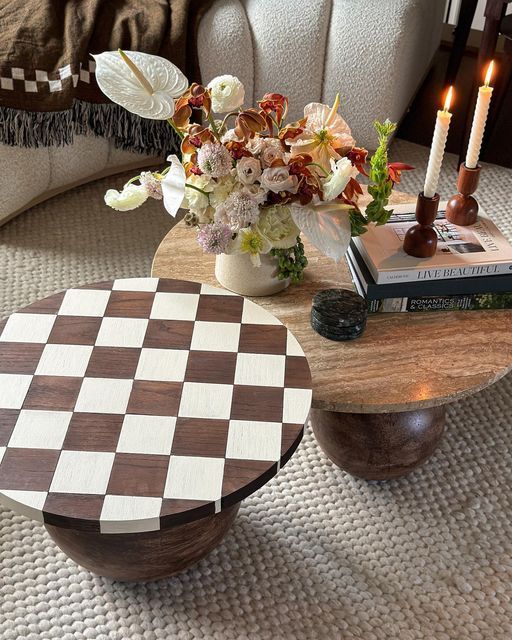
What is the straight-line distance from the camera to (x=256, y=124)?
1.16 metres

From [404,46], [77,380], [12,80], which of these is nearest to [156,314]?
[77,380]

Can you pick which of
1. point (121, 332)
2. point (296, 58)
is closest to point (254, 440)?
point (121, 332)

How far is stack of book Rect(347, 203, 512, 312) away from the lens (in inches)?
50.2

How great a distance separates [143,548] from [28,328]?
14.5 inches

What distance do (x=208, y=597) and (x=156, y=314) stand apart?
449 millimetres

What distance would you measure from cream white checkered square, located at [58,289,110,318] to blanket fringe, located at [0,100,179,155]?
764 millimetres

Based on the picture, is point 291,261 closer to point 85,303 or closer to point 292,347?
point 292,347

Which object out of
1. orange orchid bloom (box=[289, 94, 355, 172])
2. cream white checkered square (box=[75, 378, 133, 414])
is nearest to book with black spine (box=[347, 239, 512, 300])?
orange orchid bloom (box=[289, 94, 355, 172])

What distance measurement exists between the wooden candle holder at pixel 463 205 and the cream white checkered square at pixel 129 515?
0.74 metres

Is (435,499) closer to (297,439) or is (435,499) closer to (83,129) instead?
(297,439)

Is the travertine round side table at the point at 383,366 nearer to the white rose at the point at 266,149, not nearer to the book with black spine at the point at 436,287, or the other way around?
the book with black spine at the point at 436,287

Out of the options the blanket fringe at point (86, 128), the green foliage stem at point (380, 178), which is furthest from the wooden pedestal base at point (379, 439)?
the blanket fringe at point (86, 128)

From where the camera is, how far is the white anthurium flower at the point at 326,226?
3.85 ft

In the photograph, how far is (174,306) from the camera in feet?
4.08
